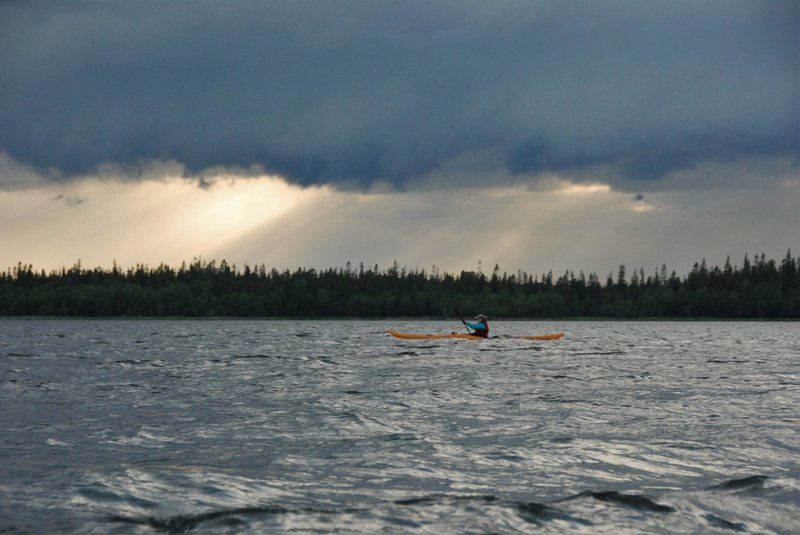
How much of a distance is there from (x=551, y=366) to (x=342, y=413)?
24.8 meters

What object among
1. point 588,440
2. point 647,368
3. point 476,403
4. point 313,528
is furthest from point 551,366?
point 313,528

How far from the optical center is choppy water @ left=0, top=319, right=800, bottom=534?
13336mm

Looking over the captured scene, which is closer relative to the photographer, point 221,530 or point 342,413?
point 221,530

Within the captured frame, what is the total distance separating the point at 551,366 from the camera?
49.2 metres

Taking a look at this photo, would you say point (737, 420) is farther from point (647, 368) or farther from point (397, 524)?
point (647, 368)

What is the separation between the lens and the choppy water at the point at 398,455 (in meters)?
13.3

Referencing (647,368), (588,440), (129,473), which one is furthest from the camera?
(647,368)

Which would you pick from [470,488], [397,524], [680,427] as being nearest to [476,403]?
[680,427]

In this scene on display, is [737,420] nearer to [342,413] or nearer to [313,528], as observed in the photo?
[342,413]

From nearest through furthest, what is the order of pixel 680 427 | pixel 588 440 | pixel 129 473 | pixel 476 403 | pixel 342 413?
pixel 129 473 < pixel 588 440 < pixel 680 427 < pixel 342 413 < pixel 476 403

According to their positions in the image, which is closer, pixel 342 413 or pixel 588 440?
pixel 588 440

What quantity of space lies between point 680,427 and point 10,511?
16391 mm

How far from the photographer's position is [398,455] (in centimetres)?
1889

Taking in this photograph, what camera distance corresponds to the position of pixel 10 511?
1349cm
